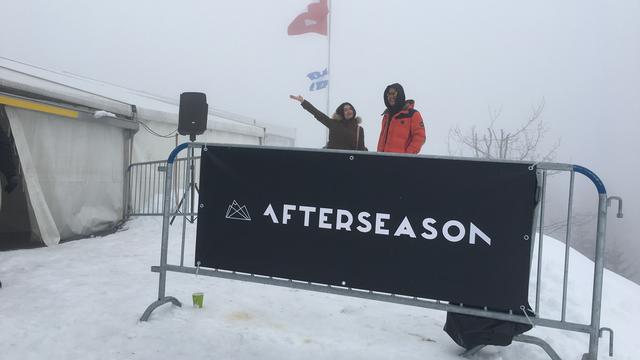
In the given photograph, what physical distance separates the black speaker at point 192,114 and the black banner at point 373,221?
15.8 ft

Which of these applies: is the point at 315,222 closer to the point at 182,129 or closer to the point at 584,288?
the point at 584,288

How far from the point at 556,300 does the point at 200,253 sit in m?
3.44

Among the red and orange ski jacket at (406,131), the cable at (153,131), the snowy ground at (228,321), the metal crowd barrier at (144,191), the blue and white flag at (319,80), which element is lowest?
the snowy ground at (228,321)

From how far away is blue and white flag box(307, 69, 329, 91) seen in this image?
1205cm

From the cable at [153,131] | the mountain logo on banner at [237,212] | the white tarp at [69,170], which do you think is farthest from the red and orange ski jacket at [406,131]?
the cable at [153,131]

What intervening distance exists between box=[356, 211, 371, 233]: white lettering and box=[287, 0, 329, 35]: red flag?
11.2 meters

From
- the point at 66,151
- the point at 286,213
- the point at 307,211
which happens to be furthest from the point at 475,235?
the point at 66,151

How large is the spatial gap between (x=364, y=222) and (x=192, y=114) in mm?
5837

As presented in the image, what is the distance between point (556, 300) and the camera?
438 centimetres

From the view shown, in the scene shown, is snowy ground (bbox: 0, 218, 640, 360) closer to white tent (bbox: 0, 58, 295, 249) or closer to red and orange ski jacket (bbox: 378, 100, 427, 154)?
red and orange ski jacket (bbox: 378, 100, 427, 154)

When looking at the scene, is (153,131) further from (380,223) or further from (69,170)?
(380,223)

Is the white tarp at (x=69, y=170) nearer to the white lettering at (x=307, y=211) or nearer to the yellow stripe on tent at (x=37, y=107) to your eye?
the yellow stripe on tent at (x=37, y=107)

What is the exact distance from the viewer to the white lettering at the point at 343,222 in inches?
125

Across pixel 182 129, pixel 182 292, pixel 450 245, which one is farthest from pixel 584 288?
pixel 182 129
